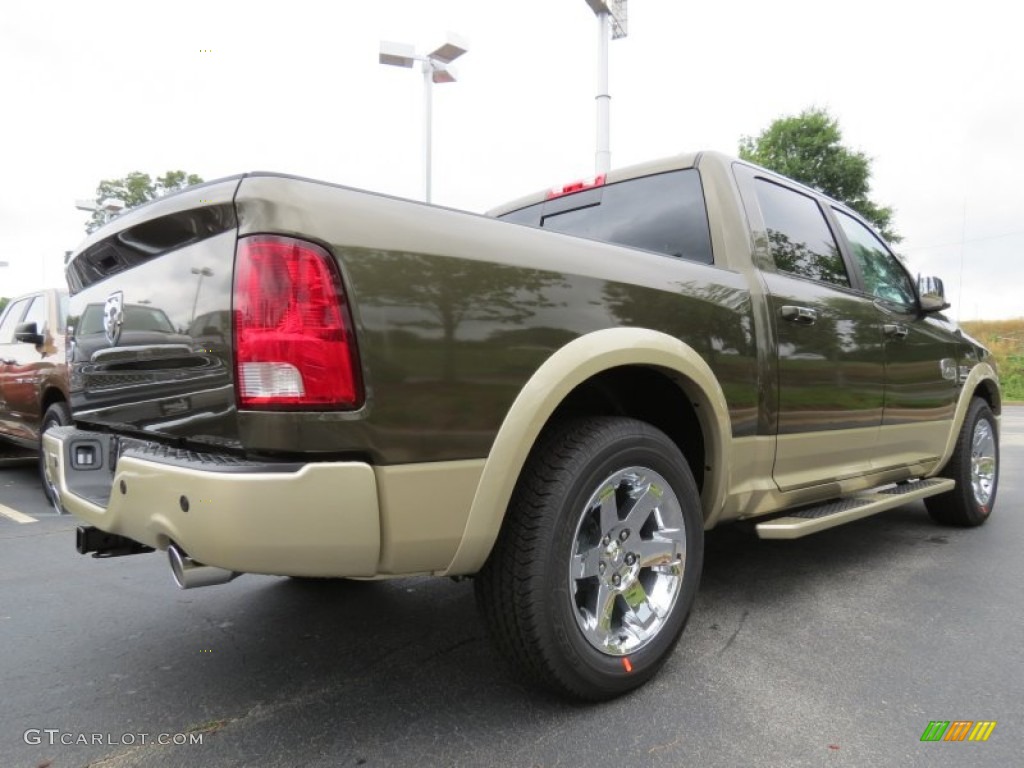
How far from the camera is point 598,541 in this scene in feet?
6.94

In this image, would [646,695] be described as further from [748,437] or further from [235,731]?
[235,731]

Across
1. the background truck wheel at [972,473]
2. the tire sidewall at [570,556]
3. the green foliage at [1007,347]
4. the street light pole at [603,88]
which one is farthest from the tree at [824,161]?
the tire sidewall at [570,556]

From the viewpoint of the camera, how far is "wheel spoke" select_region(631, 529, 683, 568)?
7.35 feet

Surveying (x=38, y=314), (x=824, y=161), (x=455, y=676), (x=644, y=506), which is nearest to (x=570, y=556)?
(x=644, y=506)

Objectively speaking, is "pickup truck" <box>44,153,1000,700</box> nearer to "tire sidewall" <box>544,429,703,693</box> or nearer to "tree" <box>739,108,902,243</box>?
"tire sidewall" <box>544,429,703,693</box>

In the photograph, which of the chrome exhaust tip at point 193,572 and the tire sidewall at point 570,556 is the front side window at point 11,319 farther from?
the tire sidewall at point 570,556

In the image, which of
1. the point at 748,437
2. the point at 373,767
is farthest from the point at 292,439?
the point at 748,437

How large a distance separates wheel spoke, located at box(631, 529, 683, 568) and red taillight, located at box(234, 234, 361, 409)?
1129mm

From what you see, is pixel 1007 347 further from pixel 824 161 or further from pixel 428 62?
pixel 428 62

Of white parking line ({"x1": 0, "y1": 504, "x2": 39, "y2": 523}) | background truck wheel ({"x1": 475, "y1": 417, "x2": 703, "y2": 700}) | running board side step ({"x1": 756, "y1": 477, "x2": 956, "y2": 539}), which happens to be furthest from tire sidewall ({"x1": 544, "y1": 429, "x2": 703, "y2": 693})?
white parking line ({"x1": 0, "y1": 504, "x2": 39, "y2": 523})

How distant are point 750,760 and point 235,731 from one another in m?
1.41

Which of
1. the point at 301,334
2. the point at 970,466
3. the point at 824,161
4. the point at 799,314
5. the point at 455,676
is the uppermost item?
the point at 824,161

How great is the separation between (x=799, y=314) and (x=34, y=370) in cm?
577

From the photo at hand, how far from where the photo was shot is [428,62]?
9.85m
